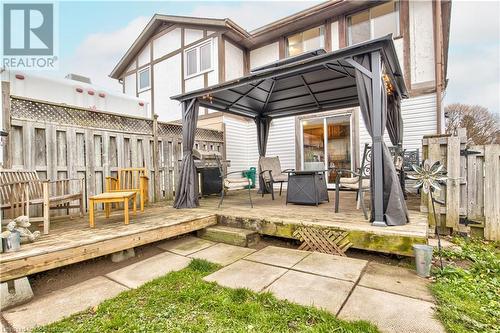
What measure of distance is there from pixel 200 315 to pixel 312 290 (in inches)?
36.4

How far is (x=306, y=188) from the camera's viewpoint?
4465 mm

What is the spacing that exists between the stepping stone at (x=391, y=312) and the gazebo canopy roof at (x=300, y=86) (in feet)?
8.50

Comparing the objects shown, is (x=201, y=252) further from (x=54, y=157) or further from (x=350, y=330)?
(x=54, y=157)

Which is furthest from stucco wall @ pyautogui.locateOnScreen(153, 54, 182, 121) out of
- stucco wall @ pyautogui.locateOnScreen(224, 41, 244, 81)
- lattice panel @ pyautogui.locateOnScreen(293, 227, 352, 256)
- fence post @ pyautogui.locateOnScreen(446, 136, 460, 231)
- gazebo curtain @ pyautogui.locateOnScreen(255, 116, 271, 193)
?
fence post @ pyautogui.locateOnScreen(446, 136, 460, 231)

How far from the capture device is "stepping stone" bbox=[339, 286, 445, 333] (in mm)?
1538

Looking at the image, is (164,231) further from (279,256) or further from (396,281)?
(396,281)

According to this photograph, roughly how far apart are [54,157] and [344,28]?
7.72 m

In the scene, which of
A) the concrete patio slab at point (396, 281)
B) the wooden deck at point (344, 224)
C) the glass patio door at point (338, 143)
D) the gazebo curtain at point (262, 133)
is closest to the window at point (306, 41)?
the glass patio door at point (338, 143)

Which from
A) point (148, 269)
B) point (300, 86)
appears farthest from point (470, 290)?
point (300, 86)

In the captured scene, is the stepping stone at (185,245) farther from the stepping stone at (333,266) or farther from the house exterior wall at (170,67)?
the house exterior wall at (170,67)

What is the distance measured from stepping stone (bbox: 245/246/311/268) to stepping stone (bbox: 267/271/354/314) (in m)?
0.30

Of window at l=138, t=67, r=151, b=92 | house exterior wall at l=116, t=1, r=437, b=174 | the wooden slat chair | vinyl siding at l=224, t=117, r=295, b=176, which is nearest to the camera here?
the wooden slat chair

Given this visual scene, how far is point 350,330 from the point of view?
1497 millimetres

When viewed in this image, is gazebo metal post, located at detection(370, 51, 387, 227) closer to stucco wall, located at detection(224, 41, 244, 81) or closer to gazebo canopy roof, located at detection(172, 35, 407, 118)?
gazebo canopy roof, located at detection(172, 35, 407, 118)
